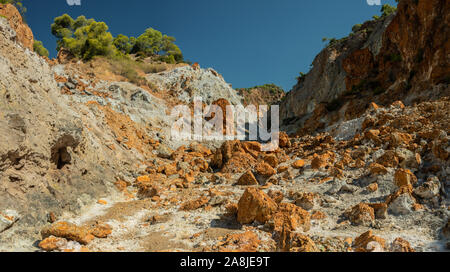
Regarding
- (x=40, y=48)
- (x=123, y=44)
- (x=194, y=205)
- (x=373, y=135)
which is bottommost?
(x=194, y=205)

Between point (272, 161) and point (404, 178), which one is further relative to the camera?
point (272, 161)

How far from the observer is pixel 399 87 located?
1591 centimetres

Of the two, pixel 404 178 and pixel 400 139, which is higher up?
pixel 400 139

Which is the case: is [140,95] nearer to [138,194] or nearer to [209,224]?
[138,194]

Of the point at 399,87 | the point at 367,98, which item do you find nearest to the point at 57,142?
the point at 399,87

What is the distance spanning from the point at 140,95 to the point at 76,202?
46.6 feet

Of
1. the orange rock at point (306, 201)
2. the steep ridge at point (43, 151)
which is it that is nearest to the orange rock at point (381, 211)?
the orange rock at point (306, 201)

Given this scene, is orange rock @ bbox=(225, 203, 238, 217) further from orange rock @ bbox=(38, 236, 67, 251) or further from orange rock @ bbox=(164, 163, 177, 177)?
orange rock @ bbox=(164, 163, 177, 177)

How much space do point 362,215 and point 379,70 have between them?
19292mm

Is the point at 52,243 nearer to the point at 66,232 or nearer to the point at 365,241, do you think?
the point at 66,232

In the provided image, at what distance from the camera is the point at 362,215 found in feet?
14.4

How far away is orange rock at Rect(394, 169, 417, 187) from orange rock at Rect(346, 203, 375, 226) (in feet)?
4.00

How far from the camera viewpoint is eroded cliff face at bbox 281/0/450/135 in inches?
524

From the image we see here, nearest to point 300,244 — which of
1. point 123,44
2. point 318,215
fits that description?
point 318,215
